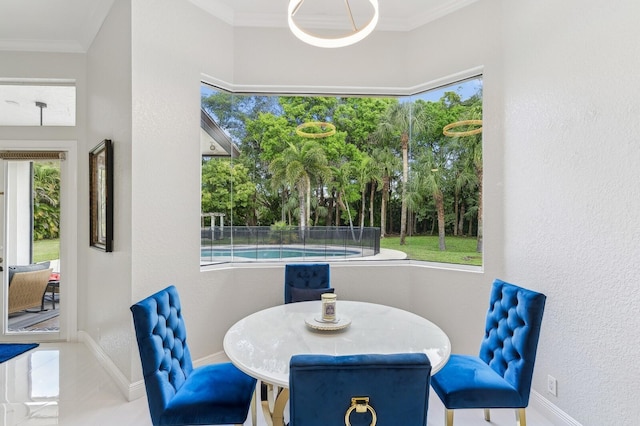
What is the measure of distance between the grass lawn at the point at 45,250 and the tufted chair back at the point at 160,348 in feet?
8.69

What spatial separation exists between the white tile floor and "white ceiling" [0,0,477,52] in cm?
318

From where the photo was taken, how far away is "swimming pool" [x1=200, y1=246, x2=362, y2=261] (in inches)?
130

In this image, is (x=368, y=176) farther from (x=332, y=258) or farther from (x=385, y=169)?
(x=332, y=258)

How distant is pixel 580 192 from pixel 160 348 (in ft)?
8.38

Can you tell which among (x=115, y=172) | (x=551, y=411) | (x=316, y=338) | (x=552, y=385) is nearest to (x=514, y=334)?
(x=552, y=385)

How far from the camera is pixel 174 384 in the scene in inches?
68.4

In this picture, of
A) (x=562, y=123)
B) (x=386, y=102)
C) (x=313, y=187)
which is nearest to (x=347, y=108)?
(x=386, y=102)

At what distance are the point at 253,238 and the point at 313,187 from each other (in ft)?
2.76

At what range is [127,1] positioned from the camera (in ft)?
8.25

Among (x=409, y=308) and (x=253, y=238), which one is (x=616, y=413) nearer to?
(x=409, y=308)

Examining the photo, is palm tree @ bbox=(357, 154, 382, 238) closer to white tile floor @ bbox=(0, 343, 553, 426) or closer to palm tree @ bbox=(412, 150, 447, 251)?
palm tree @ bbox=(412, 150, 447, 251)

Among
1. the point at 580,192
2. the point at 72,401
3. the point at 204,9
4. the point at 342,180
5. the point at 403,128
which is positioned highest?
the point at 204,9

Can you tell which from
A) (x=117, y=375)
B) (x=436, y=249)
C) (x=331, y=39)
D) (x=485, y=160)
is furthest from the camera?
(x=436, y=249)

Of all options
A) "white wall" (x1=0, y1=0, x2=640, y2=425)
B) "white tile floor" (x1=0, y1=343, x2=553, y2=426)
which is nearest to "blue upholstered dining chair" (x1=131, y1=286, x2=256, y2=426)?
"white tile floor" (x1=0, y1=343, x2=553, y2=426)
